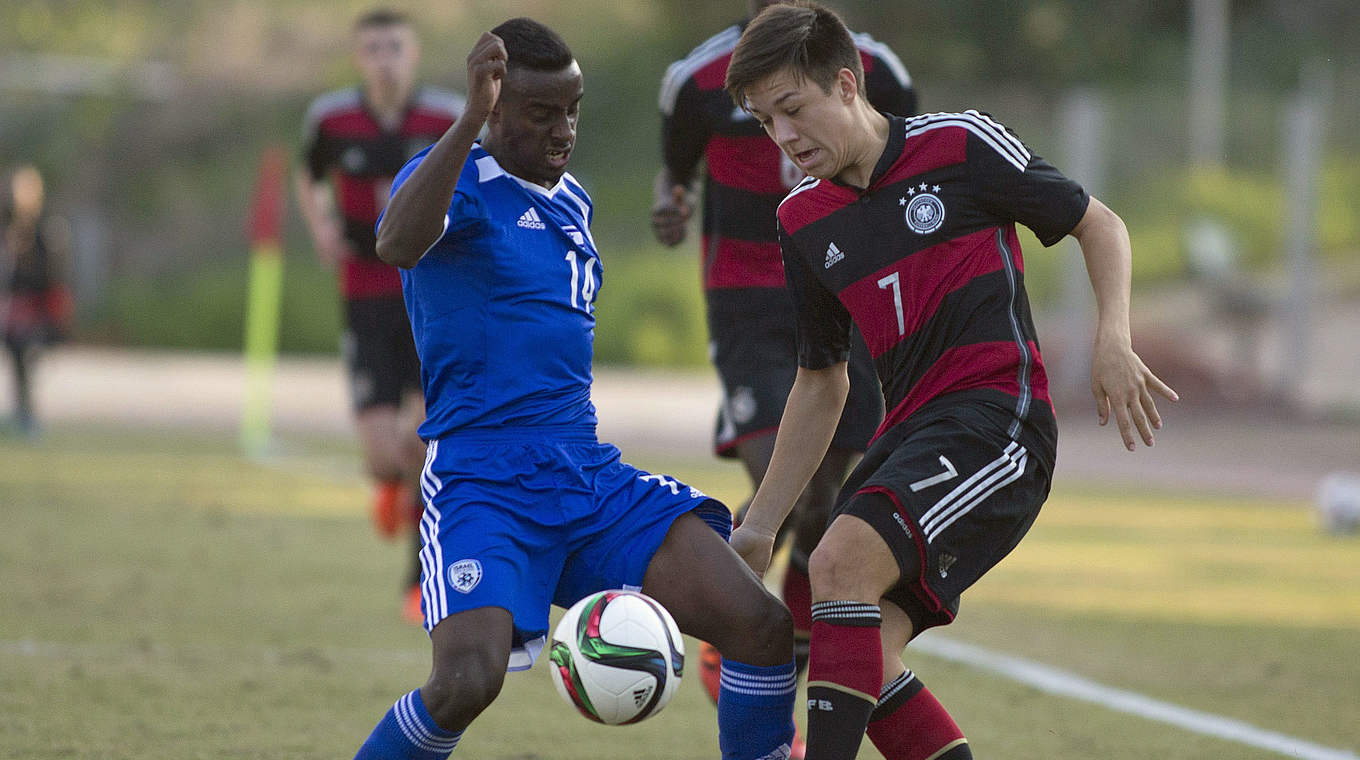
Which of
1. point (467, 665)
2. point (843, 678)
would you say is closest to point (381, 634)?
point (467, 665)

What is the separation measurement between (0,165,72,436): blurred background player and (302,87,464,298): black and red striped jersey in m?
8.87

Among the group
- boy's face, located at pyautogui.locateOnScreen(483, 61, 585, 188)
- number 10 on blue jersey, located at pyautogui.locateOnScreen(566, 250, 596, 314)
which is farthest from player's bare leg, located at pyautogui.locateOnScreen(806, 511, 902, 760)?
boy's face, located at pyautogui.locateOnScreen(483, 61, 585, 188)

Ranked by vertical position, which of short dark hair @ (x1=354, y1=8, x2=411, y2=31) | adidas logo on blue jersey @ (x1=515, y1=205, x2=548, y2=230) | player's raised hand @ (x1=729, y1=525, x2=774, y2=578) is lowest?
player's raised hand @ (x1=729, y1=525, x2=774, y2=578)

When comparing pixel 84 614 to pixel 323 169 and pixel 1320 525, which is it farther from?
pixel 1320 525

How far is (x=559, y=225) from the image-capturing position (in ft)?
13.5

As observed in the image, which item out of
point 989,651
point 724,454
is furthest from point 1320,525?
point 724,454

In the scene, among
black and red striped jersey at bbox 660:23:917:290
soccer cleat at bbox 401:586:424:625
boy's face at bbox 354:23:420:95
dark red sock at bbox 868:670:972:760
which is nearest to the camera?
dark red sock at bbox 868:670:972:760

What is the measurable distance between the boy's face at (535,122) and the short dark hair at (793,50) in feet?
1.37

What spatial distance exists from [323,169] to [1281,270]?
1515cm

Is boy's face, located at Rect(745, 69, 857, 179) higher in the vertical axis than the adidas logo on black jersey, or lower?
higher

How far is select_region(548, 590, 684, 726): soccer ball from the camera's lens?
149 inches

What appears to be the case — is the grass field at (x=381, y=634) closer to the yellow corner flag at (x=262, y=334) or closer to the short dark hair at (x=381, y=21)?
the yellow corner flag at (x=262, y=334)

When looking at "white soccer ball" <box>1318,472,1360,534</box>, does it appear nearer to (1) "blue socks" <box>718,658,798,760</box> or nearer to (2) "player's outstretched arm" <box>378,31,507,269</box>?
(1) "blue socks" <box>718,658,798,760</box>

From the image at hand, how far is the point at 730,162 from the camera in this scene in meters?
5.59
